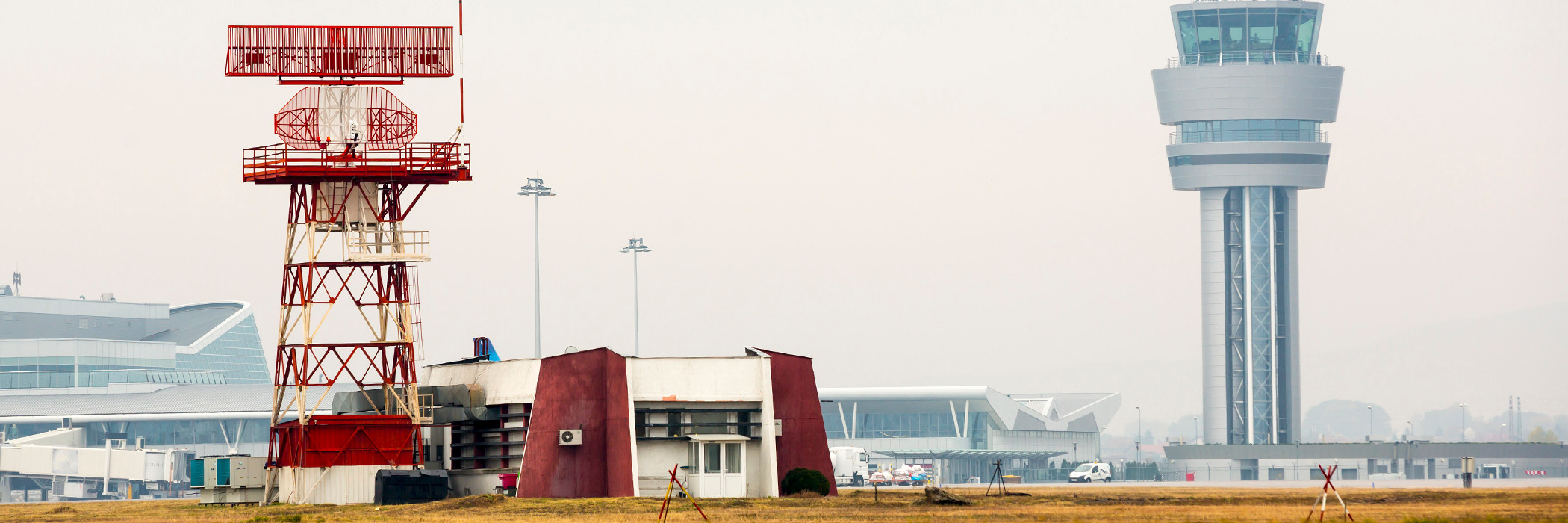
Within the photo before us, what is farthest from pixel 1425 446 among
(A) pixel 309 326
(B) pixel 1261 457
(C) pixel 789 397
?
(A) pixel 309 326

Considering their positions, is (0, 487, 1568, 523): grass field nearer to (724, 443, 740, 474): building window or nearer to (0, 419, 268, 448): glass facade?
(724, 443, 740, 474): building window

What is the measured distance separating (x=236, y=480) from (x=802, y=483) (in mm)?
23816

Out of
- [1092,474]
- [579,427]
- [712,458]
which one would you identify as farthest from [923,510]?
[1092,474]

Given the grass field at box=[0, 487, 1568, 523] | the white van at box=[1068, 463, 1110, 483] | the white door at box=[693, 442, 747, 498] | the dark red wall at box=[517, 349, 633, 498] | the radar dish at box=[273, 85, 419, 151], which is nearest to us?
the grass field at box=[0, 487, 1568, 523]

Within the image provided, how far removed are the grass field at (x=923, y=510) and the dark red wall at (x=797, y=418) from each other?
2.32 metres

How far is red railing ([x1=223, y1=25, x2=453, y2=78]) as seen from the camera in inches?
2992

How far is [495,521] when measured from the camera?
182ft

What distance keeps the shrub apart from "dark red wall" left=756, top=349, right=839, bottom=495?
0.50 metres

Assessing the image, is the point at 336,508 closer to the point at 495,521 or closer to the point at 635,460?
the point at 635,460

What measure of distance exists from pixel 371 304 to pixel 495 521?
24.5m

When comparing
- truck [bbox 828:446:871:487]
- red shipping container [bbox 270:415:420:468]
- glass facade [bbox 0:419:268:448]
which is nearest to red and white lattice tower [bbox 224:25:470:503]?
red shipping container [bbox 270:415:420:468]

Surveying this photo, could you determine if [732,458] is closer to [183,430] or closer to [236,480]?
[236,480]

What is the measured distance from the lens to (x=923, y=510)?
202ft

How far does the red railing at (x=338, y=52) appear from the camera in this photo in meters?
76.0
